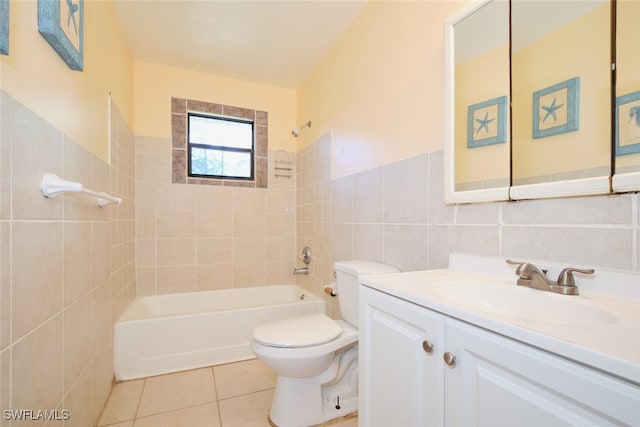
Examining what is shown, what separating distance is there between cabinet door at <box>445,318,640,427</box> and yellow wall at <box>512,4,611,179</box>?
63 cm

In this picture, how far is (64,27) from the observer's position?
0.98 meters

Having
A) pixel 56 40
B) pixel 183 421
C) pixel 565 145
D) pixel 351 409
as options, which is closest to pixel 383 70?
pixel 565 145

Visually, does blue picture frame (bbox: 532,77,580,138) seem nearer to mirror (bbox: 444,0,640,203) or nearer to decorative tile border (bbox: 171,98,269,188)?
mirror (bbox: 444,0,640,203)

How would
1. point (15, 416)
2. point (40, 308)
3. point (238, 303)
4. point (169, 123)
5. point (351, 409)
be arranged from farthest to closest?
point (238, 303) < point (169, 123) < point (351, 409) < point (40, 308) < point (15, 416)

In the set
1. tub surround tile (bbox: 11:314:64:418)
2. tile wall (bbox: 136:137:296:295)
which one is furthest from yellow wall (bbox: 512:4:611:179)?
tile wall (bbox: 136:137:296:295)

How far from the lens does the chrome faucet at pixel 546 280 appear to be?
31.0 inches

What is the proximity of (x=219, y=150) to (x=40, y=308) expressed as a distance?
2125 millimetres

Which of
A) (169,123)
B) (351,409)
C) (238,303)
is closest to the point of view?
(351,409)

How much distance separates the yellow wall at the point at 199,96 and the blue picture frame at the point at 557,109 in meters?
2.35

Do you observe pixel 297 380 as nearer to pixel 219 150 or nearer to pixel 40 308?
pixel 40 308

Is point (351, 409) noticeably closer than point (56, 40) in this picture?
No

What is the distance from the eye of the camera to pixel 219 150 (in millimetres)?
2779

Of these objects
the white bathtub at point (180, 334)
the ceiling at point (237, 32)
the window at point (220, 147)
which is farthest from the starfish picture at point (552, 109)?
the window at point (220, 147)

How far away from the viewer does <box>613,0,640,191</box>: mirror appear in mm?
727
